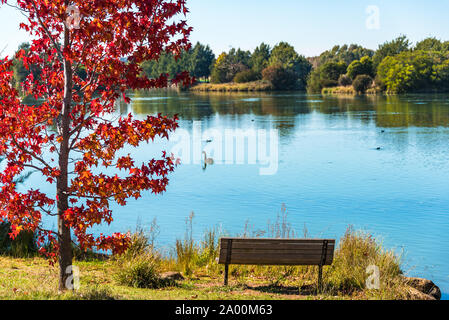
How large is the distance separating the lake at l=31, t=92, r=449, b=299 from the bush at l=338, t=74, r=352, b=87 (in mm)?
60796

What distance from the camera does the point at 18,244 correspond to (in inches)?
452

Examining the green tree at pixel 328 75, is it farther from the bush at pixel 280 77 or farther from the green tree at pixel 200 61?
the green tree at pixel 200 61

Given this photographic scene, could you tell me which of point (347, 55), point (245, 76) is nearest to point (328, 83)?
point (245, 76)

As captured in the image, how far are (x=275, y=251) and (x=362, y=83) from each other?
92147 millimetres

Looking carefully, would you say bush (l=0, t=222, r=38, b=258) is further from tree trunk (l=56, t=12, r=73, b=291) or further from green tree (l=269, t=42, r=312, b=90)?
green tree (l=269, t=42, r=312, b=90)

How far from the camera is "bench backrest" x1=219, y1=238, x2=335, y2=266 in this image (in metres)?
8.30

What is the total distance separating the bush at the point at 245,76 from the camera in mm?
122750

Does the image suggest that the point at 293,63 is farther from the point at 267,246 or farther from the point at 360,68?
the point at 267,246

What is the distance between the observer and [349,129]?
41375mm

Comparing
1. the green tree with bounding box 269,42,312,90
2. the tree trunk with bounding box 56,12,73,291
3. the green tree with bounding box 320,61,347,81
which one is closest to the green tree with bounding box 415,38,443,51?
the green tree with bounding box 320,61,347,81

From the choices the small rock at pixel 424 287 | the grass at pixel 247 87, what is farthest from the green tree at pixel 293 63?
the small rock at pixel 424 287
